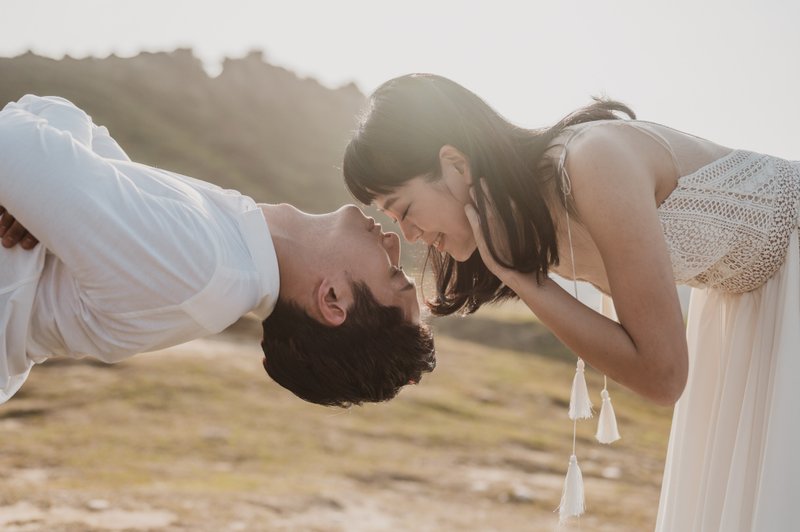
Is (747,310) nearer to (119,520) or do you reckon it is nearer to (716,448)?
(716,448)

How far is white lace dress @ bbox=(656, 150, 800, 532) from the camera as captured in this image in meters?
2.63

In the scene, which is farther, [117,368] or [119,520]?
[117,368]

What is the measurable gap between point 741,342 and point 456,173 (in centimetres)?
117

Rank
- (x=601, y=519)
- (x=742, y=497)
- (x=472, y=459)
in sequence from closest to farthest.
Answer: (x=742, y=497), (x=601, y=519), (x=472, y=459)

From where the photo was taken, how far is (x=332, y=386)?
10.3ft

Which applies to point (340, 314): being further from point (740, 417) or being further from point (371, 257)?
point (740, 417)

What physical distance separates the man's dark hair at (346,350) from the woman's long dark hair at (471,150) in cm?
50

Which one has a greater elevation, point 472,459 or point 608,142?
point 608,142

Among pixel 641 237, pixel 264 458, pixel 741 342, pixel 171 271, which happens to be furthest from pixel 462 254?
pixel 264 458

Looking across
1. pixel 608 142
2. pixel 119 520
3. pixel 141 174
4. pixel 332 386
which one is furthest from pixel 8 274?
pixel 119 520

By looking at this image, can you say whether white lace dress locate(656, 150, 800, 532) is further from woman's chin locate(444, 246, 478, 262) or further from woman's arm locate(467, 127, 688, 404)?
woman's chin locate(444, 246, 478, 262)

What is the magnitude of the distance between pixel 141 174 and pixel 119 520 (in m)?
3.70

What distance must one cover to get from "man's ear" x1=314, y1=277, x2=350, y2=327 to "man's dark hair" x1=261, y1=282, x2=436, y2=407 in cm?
3

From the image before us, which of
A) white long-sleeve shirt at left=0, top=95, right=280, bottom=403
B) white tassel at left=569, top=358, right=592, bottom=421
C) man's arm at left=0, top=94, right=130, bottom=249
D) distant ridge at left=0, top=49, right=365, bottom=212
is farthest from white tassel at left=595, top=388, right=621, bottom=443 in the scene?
distant ridge at left=0, top=49, right=365, bottom=212
